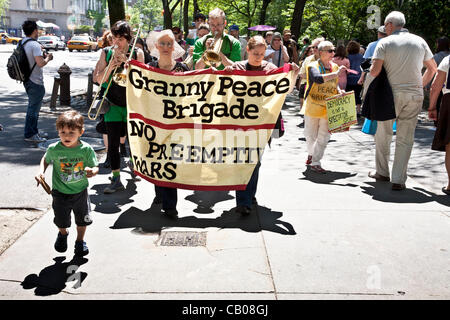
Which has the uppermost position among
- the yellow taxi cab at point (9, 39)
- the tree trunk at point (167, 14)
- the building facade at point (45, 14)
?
the tree trunk at point (167, 14)

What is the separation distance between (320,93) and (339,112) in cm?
38

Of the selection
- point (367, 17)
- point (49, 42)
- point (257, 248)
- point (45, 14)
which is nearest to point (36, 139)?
point (257, 248)

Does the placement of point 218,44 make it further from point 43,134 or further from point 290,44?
point 290,44

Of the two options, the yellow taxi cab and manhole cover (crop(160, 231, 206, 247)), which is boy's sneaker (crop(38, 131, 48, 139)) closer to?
manhole cover (crop(160, 231, 206, 247))

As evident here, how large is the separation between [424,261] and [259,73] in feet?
7.75

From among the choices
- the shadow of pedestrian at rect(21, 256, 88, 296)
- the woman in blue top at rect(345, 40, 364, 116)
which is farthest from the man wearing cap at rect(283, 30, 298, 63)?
the shadow of pedestrian at rect(21, 256, 88, 296)

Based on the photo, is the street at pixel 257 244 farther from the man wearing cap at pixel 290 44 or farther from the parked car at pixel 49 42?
the parked car at pixel 49 42

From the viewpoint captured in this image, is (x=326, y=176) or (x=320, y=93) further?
(x=320, y=93)

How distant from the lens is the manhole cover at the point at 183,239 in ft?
15.4

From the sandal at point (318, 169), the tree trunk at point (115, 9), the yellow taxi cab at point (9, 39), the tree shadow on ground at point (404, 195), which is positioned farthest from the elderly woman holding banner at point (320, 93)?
the yellow taxi cab at point (9, 39)

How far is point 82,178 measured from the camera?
13.9ft

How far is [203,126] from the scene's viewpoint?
5.37 m

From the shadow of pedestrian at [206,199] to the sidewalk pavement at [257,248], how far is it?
0.02m

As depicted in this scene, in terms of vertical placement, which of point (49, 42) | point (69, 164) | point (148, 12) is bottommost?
point (49, 42)
